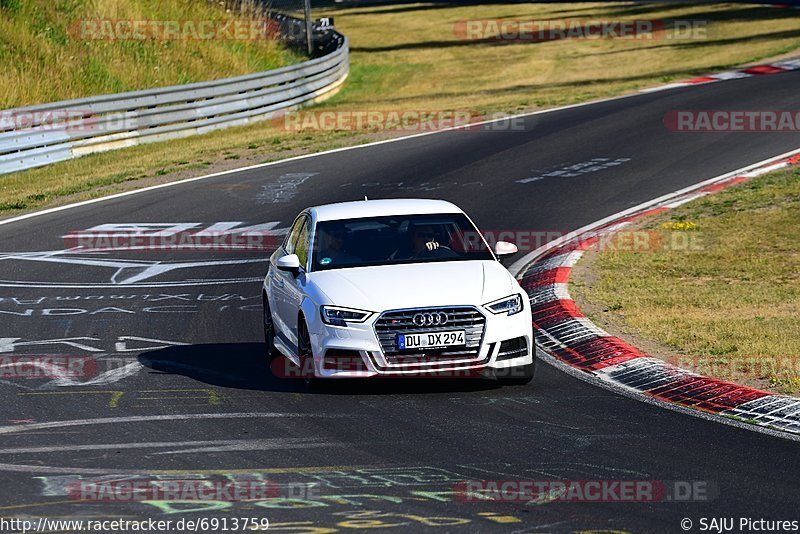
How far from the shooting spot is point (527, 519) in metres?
6.92

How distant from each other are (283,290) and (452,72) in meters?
36.4

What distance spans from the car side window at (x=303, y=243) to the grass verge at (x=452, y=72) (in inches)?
412

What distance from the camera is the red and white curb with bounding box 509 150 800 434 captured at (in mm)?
9367

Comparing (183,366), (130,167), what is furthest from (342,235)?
(130,167)

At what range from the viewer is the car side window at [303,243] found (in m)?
11.5

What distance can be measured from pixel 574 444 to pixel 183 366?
424cm

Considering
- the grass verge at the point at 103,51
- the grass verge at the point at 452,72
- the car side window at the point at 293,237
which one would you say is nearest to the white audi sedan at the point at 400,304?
the car side window at the point at 293,237

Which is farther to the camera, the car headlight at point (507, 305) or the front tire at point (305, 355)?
the front tire at point (305, 355)

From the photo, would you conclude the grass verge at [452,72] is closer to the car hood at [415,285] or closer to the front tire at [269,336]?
the front tire at [269,336]

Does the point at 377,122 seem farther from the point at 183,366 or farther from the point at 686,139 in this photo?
the point at 183,366

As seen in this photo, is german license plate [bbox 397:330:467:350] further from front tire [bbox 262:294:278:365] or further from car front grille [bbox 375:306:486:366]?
front tire [bbox 262:294:278:365]

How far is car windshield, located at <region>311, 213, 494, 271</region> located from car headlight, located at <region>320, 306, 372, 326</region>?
2.65 ft

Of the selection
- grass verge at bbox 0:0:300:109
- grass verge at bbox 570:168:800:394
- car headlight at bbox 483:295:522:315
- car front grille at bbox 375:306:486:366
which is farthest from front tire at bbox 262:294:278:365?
grass verge at bbox 0:0:300:109

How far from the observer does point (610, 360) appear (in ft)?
36.6
